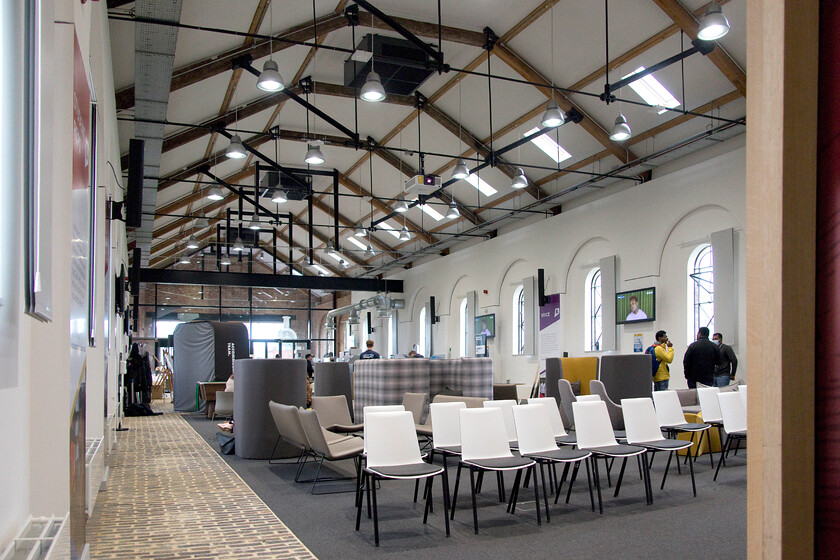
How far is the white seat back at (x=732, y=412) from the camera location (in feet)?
21.2

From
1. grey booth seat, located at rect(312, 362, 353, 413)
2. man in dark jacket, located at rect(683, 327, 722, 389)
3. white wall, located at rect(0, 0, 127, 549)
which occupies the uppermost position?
white wall, located at rect(0, 0, 127, 549)

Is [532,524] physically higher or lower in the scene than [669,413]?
lower

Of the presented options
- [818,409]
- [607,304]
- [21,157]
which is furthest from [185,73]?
[818,409]

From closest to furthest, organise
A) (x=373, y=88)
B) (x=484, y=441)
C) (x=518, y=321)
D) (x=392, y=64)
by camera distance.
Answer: (x=484, y=441), (x=373, y=88), (x=392, y=64), (x=518, y=321)

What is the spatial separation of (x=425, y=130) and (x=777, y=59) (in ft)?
47.5

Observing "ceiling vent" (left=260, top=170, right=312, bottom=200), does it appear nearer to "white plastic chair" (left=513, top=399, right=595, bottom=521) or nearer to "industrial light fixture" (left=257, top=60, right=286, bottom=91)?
"industrial light fixture" (left=257, top=60, right=286, bottom=91)

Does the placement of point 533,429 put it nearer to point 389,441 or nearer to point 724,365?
point 389,441

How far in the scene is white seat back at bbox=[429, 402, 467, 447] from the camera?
5.54 meters

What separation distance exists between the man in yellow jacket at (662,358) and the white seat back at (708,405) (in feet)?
8.76

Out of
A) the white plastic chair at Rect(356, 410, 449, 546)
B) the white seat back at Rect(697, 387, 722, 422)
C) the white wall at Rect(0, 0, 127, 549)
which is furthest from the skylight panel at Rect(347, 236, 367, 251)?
the white wall at Rect(0, 0, 127, 549)

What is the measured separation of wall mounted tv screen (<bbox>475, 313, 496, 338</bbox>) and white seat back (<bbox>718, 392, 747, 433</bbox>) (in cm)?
1153

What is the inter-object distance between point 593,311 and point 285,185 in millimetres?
7463

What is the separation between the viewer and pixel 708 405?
7.00 meters

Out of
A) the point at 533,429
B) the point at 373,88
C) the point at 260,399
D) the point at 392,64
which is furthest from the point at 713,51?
the point at 260,399
